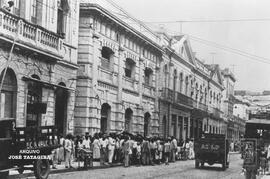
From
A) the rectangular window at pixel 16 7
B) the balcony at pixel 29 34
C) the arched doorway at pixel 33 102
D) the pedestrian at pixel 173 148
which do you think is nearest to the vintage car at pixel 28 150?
the balcony at pixel 29 34

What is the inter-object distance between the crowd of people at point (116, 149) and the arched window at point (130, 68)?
5528 mm

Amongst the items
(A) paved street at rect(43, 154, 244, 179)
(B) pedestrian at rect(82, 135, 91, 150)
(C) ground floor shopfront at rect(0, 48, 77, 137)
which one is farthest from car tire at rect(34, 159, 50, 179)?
(B) pedestrian at rect(82, 135, 91, 150)

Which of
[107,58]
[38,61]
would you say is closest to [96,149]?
[38,61]

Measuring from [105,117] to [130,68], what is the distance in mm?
5108

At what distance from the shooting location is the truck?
23422 millimetres

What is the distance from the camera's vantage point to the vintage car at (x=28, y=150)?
41.2 ft

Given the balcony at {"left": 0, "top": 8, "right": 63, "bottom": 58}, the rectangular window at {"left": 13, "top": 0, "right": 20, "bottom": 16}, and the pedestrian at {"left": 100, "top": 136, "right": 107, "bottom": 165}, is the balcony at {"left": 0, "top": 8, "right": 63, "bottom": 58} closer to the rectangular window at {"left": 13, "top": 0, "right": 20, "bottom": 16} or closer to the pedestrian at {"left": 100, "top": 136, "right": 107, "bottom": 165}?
the rectangular window at {"left": 13, "top": 0, "right": 20, "bottom": 16}

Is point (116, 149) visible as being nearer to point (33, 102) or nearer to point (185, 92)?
point (33, 102)

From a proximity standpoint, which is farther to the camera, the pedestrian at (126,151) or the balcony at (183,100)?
the balcony at (183,100)

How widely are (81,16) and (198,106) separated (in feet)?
89.5

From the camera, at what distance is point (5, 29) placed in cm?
1766

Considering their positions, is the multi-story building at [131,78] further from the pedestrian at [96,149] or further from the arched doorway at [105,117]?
the pedestrian at [96,149]

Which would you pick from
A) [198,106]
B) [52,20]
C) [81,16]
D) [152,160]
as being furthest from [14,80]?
[198,106]

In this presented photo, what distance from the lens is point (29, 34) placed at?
1925cm
